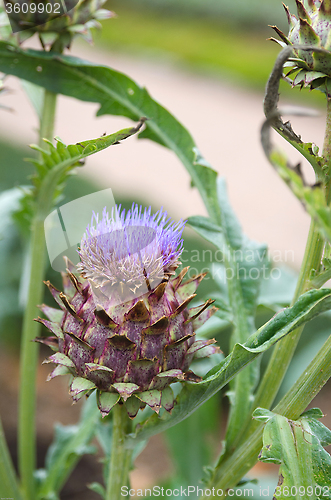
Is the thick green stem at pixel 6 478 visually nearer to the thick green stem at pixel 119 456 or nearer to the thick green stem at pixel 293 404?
the thick green stem at pixel 119 456

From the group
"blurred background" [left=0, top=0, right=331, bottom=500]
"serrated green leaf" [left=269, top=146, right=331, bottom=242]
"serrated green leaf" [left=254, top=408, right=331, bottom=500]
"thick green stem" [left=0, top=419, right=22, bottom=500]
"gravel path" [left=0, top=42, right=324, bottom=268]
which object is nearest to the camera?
"serrated green leaf" [left=269, top=146, right=331, bottom=242]

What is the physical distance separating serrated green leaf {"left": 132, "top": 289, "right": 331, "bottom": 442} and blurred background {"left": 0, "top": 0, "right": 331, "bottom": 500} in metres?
0.20

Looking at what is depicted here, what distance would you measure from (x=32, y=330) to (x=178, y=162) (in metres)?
4.00

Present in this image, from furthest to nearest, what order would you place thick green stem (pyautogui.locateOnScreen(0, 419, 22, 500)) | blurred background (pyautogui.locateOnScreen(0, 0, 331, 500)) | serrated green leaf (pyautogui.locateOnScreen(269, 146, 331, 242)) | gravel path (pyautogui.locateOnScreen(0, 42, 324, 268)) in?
1. gravel path (pyautogui.locateOnScreen(0, 42, 324, 268))
2. blurred background (pyautogui.locateOnScreen(0, 0, 331, 500))
3. thick green stem (pyautogui.locateOnScreen(0, 419, 22, 500))
4. serrated green leaf (pyautogui.locateOnScreen(269, 146, 331, 242))

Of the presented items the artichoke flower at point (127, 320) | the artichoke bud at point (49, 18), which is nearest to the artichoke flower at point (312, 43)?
the artichoke flower at point (127, 320)

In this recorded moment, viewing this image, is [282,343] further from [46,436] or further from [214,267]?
[46,436]

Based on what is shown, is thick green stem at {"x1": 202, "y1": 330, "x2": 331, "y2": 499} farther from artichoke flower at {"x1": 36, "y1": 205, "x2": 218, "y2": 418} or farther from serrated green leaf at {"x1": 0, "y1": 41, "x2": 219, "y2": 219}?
serrated green leaf at {"x1": 0, "y1": 41, "x2": 219, "y2": 219}

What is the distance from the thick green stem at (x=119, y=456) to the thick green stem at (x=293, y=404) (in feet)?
0.39

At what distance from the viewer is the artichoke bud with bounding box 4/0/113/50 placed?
0.71 meters

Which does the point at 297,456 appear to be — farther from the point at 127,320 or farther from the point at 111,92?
the point at 111,92

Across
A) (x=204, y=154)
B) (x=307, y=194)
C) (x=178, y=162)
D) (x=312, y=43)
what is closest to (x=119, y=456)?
(x=307, y=194)

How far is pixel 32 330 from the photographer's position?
2.49 ft

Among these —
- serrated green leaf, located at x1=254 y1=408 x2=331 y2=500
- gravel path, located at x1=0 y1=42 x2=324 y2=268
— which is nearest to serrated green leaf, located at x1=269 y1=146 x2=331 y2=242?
serrated green leaf, located at x1=254 y1=408 x2=331 y2=500

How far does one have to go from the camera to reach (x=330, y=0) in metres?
0.51
